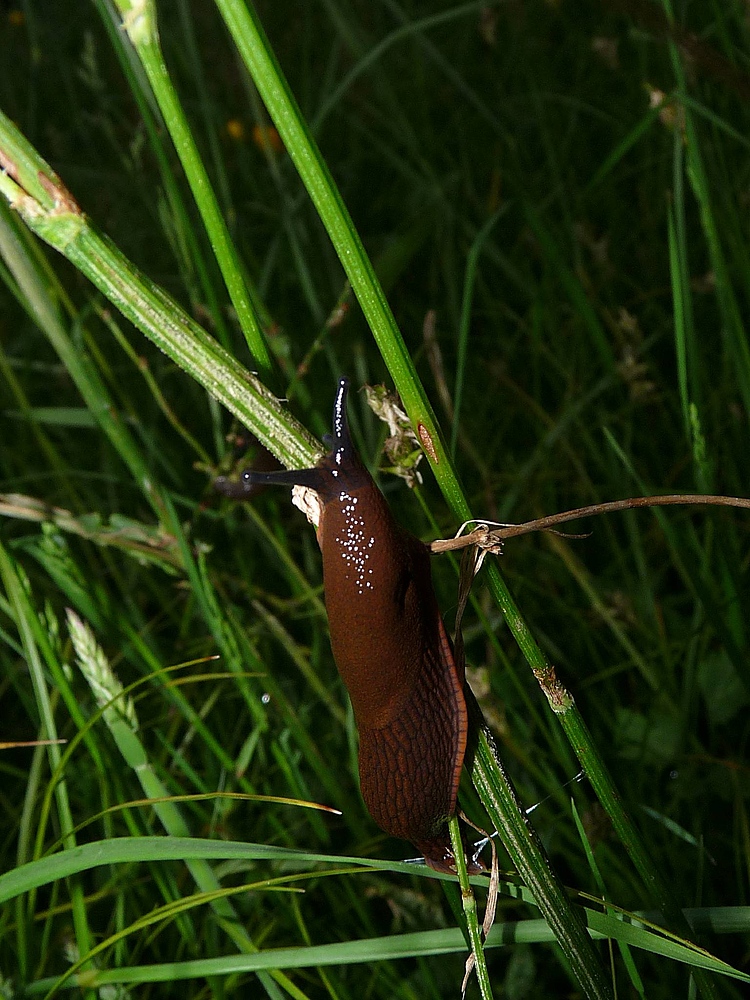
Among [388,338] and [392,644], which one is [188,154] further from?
[392,644]

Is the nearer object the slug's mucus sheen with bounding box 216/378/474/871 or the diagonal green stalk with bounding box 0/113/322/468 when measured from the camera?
the diagonal green stalk with bounding box 0/113/322/468

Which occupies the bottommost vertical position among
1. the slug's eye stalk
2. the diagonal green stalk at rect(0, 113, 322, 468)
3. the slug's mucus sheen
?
the slug's mucus sheen

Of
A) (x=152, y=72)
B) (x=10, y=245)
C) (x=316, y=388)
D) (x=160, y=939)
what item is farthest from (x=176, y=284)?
(x=152, y=72)

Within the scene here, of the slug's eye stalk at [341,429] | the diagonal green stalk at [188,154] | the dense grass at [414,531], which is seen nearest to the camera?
the diagonal green stalk at [188,154]

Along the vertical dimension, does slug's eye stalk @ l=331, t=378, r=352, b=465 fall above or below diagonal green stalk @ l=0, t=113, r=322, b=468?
below

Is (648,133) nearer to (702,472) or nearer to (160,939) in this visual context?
(702,472)
